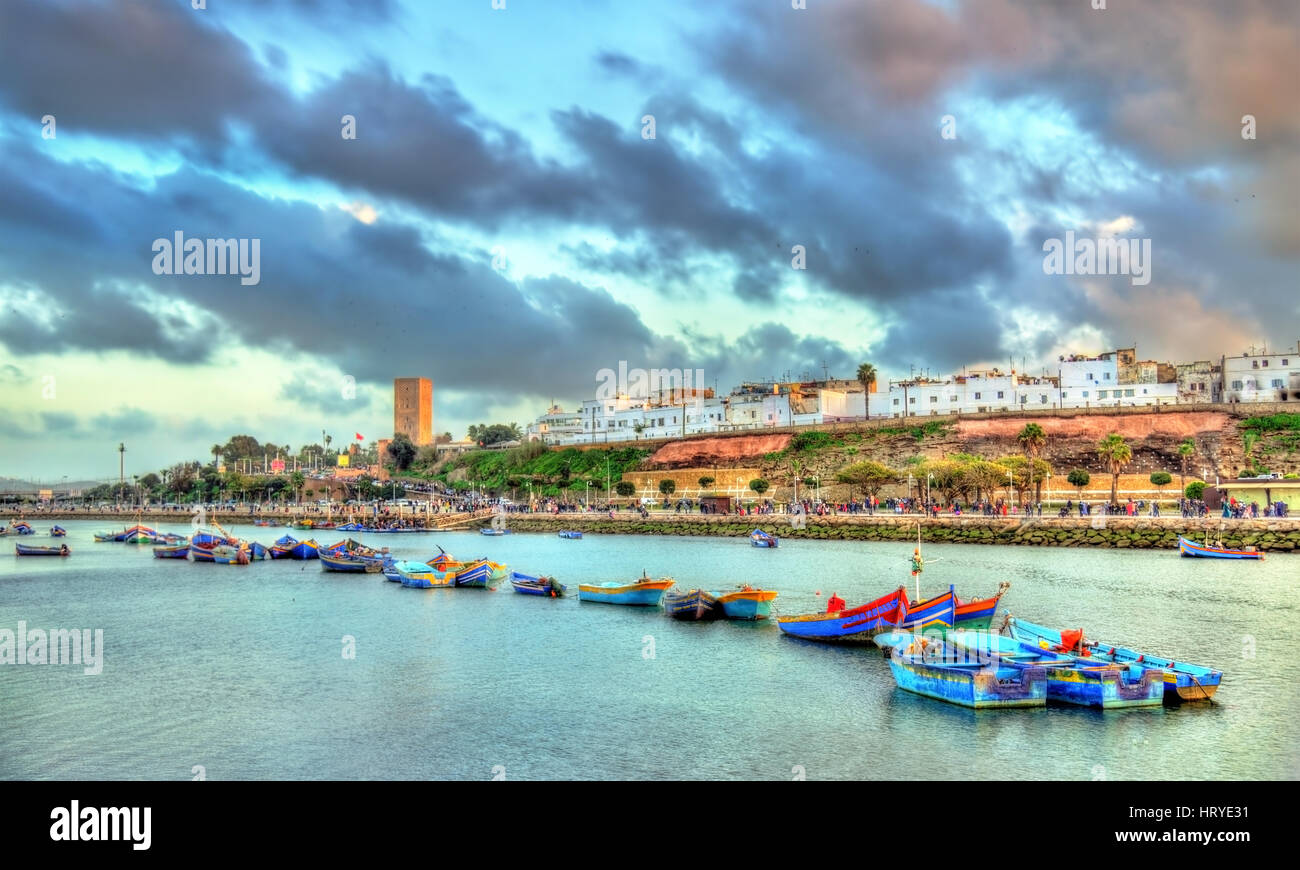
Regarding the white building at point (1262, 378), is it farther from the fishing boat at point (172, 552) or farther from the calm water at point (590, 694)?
the fishing boat at point (172, 552)

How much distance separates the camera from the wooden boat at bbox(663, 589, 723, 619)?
34.8 metres

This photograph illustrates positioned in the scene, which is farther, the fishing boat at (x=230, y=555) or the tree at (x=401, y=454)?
the tree at (x=401, y=454)

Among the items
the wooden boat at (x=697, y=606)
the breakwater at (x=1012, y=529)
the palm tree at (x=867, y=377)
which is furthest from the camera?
the palm tree at (x=867, y=377)

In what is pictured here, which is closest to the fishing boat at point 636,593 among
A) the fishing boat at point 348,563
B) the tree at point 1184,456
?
the fishing boat at point 348,563

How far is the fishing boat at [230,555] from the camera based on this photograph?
63.2 m

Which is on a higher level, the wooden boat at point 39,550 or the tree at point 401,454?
the tree at point 401,454

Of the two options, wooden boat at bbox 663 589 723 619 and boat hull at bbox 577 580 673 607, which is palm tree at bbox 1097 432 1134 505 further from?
wooden boat at bbox 663 589 723 619

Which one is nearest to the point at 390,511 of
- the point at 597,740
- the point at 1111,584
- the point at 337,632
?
the point at 337,632

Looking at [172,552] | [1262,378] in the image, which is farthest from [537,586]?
[1262,378]

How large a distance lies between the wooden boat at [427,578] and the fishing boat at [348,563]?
27.5ft

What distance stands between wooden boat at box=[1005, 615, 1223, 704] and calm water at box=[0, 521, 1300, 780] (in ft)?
1.66

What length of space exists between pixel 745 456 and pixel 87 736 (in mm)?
90832

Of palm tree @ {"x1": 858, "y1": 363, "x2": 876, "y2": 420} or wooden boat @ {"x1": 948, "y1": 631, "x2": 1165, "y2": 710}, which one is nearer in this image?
wooden boat @ {"x1": 948, "y1": 631, "x2": 1165, "y2": 710}

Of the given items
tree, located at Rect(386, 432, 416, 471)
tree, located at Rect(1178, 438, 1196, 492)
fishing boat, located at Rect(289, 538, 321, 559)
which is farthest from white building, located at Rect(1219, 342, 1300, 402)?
tree, located at Rect(386, 432, 416, 471)
